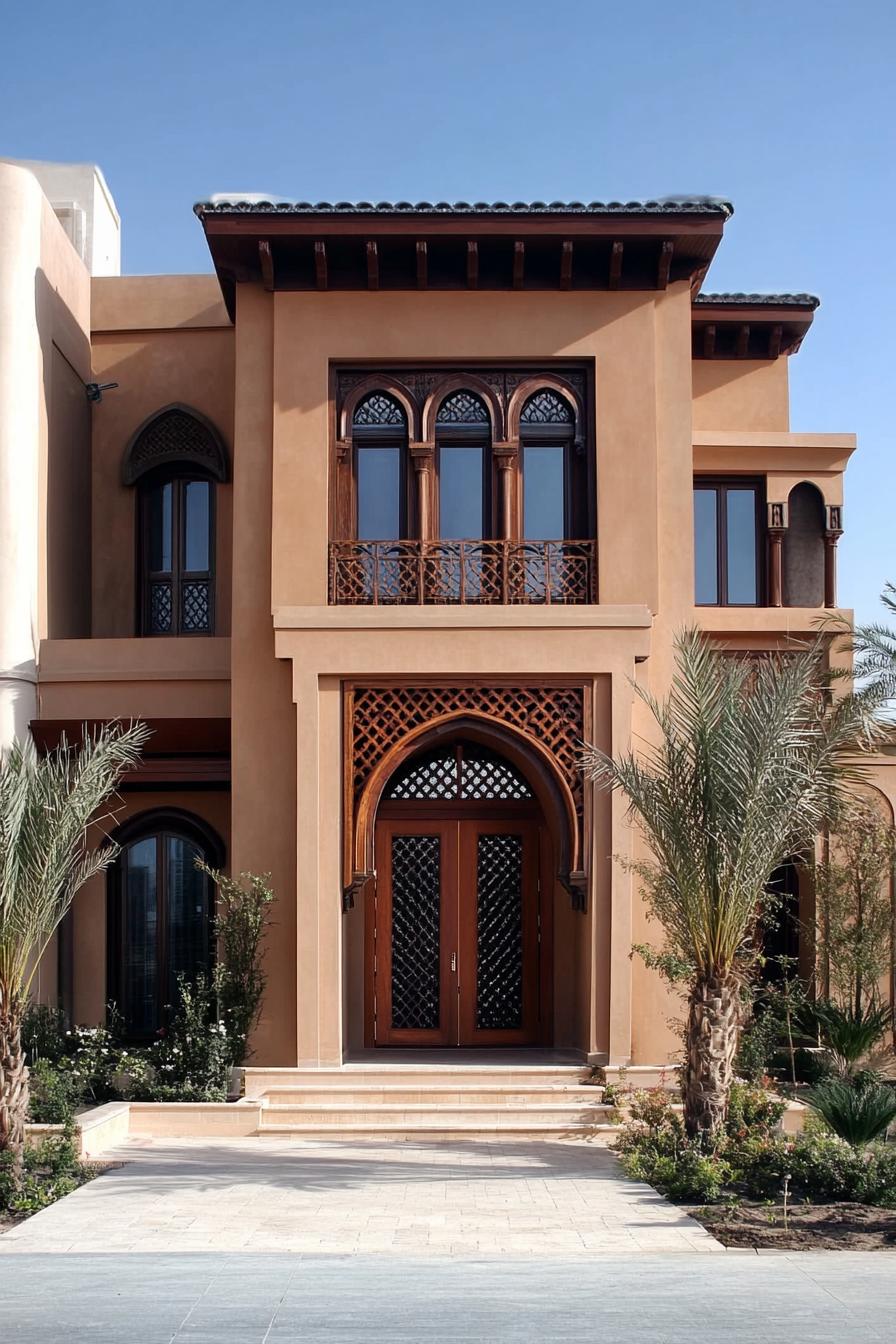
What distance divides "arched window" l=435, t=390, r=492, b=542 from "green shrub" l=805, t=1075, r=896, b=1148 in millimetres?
7040

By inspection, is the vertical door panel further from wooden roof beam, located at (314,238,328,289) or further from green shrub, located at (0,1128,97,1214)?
wooden roof beam, located at (314,238,328,289)

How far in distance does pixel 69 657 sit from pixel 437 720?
4.12 m

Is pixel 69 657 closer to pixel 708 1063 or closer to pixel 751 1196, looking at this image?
pixel 708 1063

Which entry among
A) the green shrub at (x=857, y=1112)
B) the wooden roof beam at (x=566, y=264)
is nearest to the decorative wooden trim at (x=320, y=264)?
the wooden roof beam at (x=566, y=264)

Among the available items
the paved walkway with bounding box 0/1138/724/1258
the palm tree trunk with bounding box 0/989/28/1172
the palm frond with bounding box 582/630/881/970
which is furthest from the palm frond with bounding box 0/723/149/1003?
the palm frond with bounding box 582/630/881/970

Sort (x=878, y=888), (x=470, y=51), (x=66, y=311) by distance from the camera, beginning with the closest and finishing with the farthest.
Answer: (x=470, y=51)
(x=878, y=888)
(x=66, y=311)

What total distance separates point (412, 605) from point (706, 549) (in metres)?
4.63

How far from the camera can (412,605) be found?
15094 millimetres

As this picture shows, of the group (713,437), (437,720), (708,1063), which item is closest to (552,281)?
(713,437)

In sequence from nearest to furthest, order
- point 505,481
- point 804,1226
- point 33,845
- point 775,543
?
point 804,1226, point 33,845, point 505,481, point 775,543

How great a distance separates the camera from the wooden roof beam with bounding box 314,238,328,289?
15.1 m

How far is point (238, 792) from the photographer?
50.0 feet

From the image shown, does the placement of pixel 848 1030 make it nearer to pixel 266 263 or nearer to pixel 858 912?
pixel 858 912

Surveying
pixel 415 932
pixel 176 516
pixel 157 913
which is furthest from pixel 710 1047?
pixel 176 516
